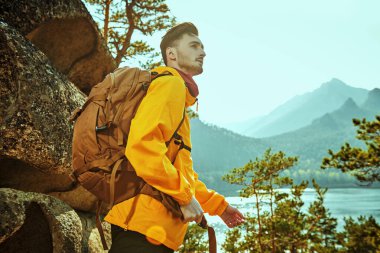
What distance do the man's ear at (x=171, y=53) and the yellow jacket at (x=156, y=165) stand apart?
0.49m

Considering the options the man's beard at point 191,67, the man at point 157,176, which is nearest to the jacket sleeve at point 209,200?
the man at point 157,176

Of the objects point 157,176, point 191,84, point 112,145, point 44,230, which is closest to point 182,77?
point 191,84

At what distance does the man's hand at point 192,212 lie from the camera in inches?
67.2

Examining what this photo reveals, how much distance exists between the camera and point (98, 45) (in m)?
7.52

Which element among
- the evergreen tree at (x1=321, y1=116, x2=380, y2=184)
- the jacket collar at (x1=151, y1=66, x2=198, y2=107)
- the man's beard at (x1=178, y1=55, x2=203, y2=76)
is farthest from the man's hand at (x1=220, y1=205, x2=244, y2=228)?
the evergreen tree at (x1=321, y1=116, x2=380, y2=184)

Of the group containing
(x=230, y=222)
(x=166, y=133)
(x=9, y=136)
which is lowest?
(x=230, y=222)

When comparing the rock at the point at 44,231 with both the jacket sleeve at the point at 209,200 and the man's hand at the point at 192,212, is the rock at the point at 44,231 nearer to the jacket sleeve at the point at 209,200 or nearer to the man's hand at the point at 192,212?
the jacket sleeve at the point at 209,200

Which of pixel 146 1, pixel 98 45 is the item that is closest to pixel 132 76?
pixel 98 45

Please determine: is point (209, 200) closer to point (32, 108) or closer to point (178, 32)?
point (178, 32)

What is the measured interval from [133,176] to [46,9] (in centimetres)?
504

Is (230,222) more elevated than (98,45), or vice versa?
(98,45)

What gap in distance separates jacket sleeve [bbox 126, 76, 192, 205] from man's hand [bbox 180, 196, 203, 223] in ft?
0.11

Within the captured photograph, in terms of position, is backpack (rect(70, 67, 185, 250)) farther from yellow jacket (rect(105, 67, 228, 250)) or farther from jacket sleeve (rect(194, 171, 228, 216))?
jacket sleeve (rect(194, 171, 228, 216))

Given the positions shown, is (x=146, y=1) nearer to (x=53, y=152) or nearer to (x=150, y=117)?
(x=53, y=152)
